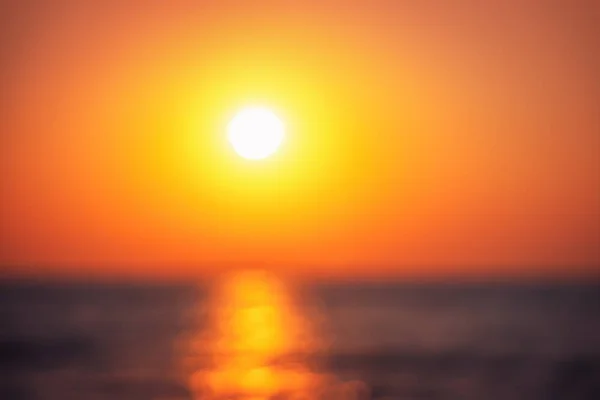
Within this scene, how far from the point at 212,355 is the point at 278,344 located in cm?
647

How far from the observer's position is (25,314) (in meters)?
56.3

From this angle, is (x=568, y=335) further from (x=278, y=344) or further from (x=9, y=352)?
(x=9, y=352)

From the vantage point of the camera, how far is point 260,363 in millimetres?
33344

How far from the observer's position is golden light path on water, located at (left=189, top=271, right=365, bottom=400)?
84.5ft

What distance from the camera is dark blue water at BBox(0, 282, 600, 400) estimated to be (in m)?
25.7

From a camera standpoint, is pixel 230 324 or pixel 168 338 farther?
pixel 230 324

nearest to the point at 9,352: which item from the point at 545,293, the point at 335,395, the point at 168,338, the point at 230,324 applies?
the point at 168,338

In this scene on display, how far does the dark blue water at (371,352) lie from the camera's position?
25.7m

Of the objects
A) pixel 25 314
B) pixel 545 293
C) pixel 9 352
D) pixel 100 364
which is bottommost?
pixel 100 364

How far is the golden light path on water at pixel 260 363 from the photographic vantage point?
25.8 metres

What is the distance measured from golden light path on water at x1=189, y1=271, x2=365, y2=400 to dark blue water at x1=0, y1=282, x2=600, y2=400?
61 centimetres

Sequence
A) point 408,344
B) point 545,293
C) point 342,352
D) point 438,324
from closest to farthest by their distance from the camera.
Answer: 1. point 342,352
2. point 408,344
3. point 438,324
4. point 545,293

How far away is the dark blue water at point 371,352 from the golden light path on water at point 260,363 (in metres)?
0.61

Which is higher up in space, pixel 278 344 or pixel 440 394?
pixel 278 344
